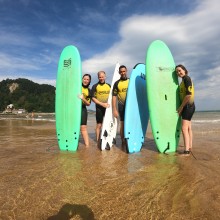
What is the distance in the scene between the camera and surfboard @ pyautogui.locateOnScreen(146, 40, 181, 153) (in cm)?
499

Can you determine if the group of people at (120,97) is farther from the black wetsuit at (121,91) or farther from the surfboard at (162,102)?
→ the surfboard at (162,102)

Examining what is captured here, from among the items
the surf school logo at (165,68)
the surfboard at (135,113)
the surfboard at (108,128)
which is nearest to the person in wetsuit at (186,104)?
the surf school logo at (165,68)

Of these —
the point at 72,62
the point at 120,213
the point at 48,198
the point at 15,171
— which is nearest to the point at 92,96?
the point at 72,62

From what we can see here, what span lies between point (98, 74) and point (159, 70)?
1.39 m

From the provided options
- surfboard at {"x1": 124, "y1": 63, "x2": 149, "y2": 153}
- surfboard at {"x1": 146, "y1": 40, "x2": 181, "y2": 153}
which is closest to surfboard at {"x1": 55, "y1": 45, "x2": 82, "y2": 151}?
surfboard at {"x1": 124, "y1": 63, "x2": 149, "y2": 153}

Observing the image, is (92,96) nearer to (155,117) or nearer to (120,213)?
(155,117)

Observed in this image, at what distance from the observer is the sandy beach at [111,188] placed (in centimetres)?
225

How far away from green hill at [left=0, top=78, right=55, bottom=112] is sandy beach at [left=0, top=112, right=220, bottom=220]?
78170mm

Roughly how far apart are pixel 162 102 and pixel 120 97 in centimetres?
95

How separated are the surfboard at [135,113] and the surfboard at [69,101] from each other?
106 centimetres

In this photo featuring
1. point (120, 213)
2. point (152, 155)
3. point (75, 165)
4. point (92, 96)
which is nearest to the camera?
point (120, 213)

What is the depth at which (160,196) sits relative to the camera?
2555mm

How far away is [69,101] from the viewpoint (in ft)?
18.4

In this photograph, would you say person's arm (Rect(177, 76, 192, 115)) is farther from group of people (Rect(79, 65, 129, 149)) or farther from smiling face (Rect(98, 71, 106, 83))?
smiling face (Rect(98, 71, 106, 83))
